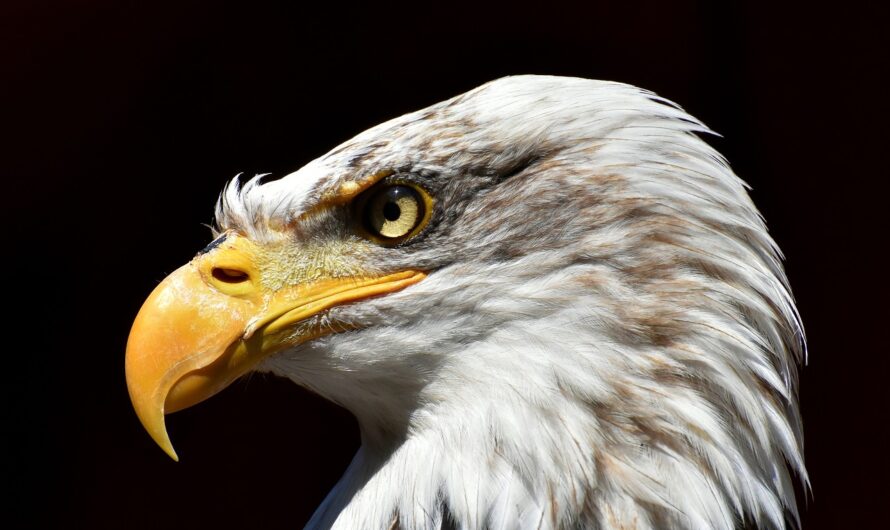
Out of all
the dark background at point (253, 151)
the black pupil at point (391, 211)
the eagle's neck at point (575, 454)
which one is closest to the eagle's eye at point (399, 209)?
the black pupil at point (391, 211)

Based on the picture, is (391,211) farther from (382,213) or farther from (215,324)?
(215,324)

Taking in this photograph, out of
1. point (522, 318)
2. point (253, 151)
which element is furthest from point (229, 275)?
point (253, 151)

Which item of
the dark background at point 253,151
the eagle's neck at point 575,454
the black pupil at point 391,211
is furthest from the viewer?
the dark background at point 253,151

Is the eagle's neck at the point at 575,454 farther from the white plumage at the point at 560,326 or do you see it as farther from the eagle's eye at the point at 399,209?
the eagle's eye at the point at 399,209

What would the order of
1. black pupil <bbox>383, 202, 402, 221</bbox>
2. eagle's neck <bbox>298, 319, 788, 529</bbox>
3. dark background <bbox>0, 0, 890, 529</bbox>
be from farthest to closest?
1. dark background <bbox>0, 0, 890, 529</bbox>
2. black pupil <bbox>383, 202, 402, 221</bbox>
3. eagle's neck <bbox>298, 319, 788, 529</bbox>

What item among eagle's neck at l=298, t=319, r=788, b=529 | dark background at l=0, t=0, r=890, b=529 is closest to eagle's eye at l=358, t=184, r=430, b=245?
eagle's neck at l=298, t=319, r=788, b=529

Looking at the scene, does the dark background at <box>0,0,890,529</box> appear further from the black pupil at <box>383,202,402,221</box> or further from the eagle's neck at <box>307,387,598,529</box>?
the eagle's neck at <box>307,387,598,529</box>

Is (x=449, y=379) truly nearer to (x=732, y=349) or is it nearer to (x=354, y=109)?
(x=732, y=349)
